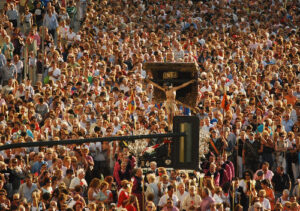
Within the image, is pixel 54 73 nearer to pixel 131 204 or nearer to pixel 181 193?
pixel 181 193

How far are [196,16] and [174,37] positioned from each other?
6125 millimetres

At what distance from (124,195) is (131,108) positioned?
207 inches

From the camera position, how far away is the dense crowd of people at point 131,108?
1941cm

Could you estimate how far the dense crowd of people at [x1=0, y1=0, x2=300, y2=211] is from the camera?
1941 cm

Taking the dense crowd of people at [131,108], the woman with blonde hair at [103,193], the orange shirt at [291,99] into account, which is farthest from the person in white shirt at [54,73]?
the woman with blonde hair at [103,193]

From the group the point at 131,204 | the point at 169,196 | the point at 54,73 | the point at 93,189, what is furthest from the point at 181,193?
the point at 54,73

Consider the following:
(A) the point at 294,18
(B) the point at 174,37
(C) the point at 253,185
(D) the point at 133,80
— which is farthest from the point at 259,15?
(C) the point at 253,185

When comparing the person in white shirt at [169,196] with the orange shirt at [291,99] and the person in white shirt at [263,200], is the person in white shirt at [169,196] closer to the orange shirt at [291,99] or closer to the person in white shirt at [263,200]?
the person in white shirt at [263,200]

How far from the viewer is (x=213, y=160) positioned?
819 inches

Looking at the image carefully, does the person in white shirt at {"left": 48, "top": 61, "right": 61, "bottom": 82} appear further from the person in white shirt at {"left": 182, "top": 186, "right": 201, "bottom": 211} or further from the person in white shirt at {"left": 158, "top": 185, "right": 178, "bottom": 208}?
the person in white shirt at {"left": 182, "top": 186, "right": 201, "bottom": 211}

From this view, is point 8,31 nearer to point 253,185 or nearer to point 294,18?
point 253,185

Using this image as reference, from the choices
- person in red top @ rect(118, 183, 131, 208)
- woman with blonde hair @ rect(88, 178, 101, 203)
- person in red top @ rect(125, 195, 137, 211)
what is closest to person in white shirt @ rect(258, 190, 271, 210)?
person in red top @ rect(125, 195, 137, 211)

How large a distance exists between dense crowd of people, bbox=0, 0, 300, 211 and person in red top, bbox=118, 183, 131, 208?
0.02m

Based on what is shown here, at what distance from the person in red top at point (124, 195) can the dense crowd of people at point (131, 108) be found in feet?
0.07
